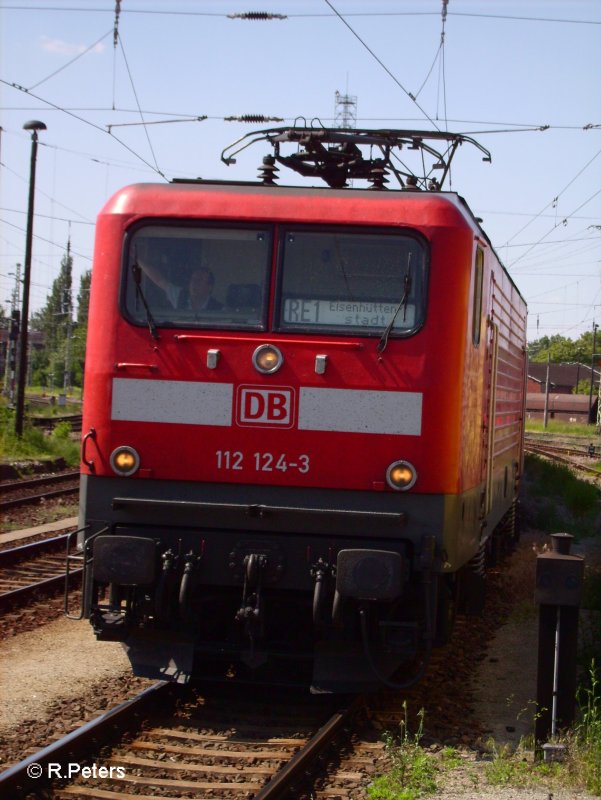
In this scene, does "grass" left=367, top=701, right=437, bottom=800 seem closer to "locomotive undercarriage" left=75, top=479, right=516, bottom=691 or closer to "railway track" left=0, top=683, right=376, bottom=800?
"railway track" left=0, top=683, right=376, bottom=800

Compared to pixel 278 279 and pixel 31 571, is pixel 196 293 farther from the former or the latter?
pixel 31 571

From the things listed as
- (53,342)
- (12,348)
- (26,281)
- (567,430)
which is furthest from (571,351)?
(26,281)

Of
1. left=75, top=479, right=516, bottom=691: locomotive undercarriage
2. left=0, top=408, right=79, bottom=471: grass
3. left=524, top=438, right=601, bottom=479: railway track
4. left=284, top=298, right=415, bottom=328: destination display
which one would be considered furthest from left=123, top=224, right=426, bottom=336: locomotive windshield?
left=524, top=438, right=601, bottom=479: railway track

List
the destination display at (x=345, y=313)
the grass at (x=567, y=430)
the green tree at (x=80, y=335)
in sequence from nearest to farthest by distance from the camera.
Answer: the destination display at (x=345, y=313), the grass at (x=567, y=430), the green tree at (x=80, y=335)

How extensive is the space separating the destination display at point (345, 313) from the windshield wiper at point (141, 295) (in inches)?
32.2

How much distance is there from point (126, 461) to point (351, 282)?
177 cm

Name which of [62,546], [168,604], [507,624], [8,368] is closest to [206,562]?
[168,604]

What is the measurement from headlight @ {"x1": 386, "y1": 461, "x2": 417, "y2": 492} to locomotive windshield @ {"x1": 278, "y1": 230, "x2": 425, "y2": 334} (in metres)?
0.82

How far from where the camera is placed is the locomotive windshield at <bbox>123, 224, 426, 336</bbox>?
6809 millimetres

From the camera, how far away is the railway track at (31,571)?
10203mm

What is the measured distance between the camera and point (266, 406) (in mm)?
6750

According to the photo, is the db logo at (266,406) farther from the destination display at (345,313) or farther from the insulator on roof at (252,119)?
the insulator on roof at (252,119)

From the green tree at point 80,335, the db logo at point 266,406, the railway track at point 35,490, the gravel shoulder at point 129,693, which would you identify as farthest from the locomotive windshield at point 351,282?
the green tree at point 80,335

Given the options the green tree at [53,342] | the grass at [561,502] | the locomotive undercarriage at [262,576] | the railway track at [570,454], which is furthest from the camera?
the green tree at [53,342]
